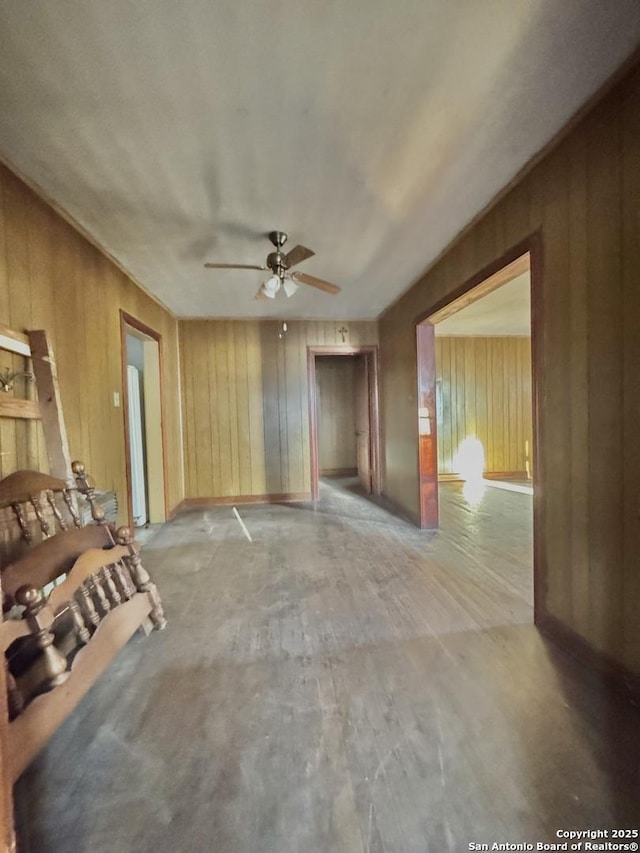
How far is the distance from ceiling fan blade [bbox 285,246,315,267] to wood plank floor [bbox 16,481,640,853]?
2243 mm

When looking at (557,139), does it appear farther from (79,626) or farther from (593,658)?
(79,626)

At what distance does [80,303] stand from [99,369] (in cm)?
47

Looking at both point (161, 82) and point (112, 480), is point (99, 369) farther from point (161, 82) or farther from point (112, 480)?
point (161, 82)

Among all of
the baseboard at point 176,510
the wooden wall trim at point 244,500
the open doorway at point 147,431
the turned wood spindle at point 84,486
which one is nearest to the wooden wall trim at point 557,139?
the turned wood spindle at point 84,486

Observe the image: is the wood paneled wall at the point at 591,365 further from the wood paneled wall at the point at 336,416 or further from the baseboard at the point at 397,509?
the wood paneled wall at the point at 336,416

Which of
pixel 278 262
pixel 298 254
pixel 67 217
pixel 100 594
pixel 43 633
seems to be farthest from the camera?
pixel 278 262

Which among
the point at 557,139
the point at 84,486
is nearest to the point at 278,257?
the point at 557,139

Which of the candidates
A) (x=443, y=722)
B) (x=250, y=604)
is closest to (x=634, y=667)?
(x=443, y=722)

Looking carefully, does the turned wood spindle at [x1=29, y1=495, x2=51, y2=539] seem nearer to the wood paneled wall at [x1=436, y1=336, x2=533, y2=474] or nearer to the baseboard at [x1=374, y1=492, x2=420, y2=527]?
the baseboard at [x1=374, y1=492, x2=420, y2=527]

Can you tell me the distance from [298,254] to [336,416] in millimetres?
4885

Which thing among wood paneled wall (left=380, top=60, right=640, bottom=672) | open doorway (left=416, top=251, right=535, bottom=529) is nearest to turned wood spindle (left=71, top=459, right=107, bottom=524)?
wood paneled wall (left=380, top=60, right=640, bottom=672)

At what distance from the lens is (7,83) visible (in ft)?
4.42

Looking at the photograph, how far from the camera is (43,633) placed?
1231mm

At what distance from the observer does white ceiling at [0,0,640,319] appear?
117 centimetres
